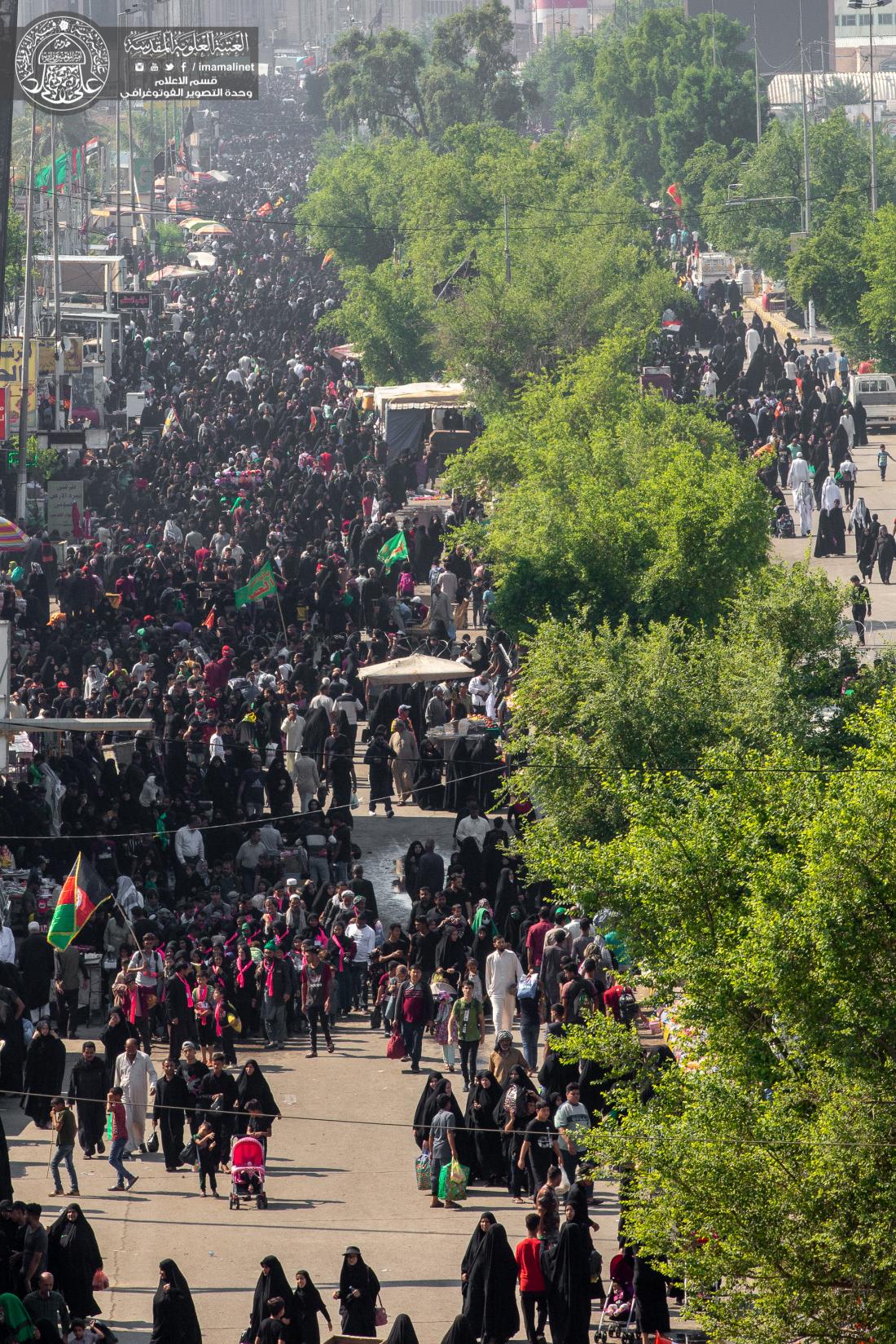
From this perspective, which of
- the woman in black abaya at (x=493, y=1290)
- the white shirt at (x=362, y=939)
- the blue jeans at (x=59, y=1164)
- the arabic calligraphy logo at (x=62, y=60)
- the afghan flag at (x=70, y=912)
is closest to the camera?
the woman in black abaya at (x=493, y=1290)

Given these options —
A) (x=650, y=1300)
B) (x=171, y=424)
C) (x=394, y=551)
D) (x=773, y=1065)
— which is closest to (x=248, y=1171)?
(x=650, y=1300)

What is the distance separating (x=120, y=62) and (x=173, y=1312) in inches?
1881

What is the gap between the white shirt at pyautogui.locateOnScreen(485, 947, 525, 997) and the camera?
728 inches

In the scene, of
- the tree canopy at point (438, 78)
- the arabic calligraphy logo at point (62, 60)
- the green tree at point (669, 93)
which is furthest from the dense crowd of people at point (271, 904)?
the tree canopy at point (438, 78)

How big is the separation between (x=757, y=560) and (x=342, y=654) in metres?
4.64

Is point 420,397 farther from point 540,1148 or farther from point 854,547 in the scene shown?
point 540,1148

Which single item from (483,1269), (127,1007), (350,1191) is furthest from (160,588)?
(483,1269)

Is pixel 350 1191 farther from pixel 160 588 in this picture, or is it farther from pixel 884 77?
pixel 884 77

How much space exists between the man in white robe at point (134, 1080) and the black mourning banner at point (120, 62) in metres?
23.8

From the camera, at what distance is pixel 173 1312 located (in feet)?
42.5

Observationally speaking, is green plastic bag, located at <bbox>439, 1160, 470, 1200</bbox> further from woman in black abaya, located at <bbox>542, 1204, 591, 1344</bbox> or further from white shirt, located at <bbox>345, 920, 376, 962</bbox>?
white shirt, located at <bbox>345, 920, 376, 962</bbox>

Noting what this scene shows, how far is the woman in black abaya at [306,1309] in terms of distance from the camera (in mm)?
12984

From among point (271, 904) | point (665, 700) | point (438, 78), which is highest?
point (438, 78)

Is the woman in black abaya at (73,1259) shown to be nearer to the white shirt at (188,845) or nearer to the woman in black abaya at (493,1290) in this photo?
the woman in black abaya at (493,1290)
